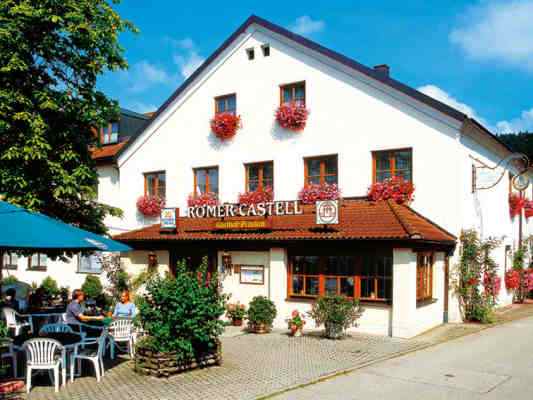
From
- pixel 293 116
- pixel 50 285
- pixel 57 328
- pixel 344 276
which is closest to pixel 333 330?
pixel 344 276

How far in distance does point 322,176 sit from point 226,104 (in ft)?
16.2

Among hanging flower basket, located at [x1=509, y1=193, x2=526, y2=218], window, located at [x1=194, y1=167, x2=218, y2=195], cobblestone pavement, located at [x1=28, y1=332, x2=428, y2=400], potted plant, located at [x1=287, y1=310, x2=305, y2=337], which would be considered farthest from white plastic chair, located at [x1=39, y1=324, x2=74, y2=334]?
hanging flower basket, located at [x1=509, y1=193, x2=526, y2=218]

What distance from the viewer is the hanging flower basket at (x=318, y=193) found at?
17.5m

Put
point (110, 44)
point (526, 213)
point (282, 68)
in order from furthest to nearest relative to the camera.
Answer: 1. point (526, 213)
2. point (282, 68)
3. point (110, 44)

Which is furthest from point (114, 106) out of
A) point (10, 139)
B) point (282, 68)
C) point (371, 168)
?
point (371, 168)

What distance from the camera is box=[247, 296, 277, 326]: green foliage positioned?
49.8ft

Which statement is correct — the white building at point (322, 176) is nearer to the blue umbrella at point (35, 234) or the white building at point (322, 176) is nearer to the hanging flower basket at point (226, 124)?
the hanging flower basket at point (226, 124)

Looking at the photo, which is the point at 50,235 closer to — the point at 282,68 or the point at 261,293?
the point at 261,293

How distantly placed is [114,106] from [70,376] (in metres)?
7.96

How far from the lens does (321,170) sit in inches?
717

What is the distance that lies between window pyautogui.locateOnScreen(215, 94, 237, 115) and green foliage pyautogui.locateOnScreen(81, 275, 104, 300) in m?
8.28

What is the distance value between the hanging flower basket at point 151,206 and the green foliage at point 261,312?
7.92 metres

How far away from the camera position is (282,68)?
62.7 feet

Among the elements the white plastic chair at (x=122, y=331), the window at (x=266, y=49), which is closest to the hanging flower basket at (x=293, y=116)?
the window at (x=266, y=49)
